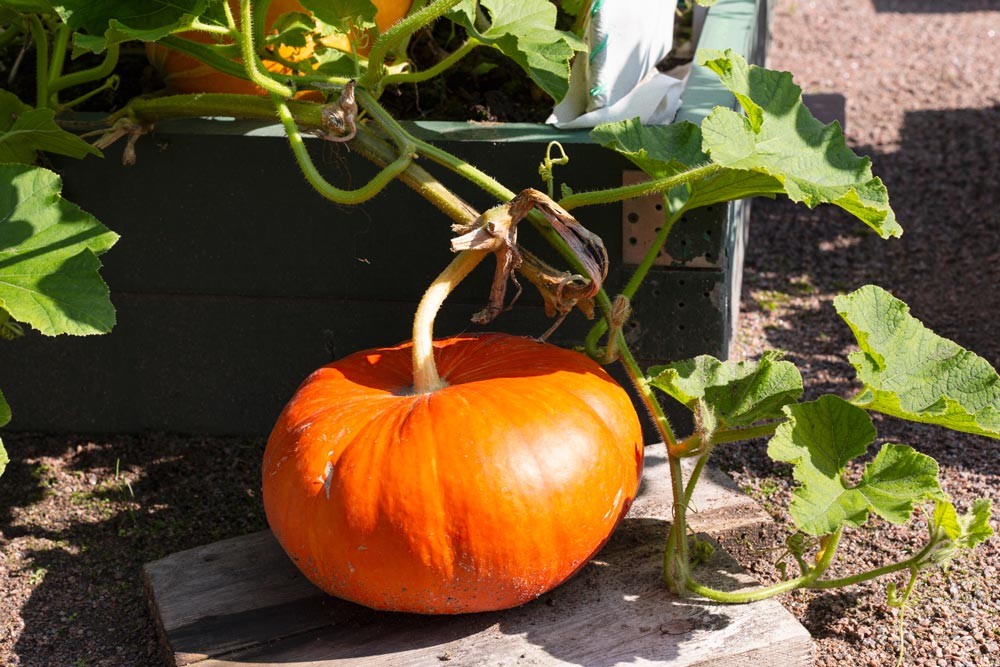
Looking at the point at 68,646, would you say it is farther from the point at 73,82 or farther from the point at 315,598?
the point at 73,82

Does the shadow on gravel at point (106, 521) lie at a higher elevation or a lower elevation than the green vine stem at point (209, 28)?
lower

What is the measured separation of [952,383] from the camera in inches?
71.0

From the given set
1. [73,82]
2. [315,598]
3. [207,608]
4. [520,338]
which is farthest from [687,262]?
[73,82]

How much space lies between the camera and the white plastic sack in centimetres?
241

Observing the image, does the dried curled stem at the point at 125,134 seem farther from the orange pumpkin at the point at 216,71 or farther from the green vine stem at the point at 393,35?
the green vine stem at the point at 393,35

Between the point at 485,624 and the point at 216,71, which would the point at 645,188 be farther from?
the point at 216,71

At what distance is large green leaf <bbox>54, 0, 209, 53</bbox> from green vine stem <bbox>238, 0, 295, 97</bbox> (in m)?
0.07

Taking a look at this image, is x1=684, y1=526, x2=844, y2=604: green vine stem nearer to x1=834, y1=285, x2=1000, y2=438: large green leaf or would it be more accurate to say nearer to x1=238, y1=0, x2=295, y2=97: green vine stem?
x1=834, y1=285, x2=1000, y2=438: large green leaf

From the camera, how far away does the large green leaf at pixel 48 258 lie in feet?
5.99

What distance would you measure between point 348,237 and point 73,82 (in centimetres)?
64

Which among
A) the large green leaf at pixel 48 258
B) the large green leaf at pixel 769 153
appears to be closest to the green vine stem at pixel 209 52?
the large green leaf at pixel 48 258

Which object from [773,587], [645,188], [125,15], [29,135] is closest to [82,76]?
[29,135]

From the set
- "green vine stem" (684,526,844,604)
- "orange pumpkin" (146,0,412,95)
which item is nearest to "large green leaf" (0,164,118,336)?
"orange pumpkin" (146,0,412,95)

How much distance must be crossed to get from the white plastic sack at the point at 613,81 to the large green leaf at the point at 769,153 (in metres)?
0.35
